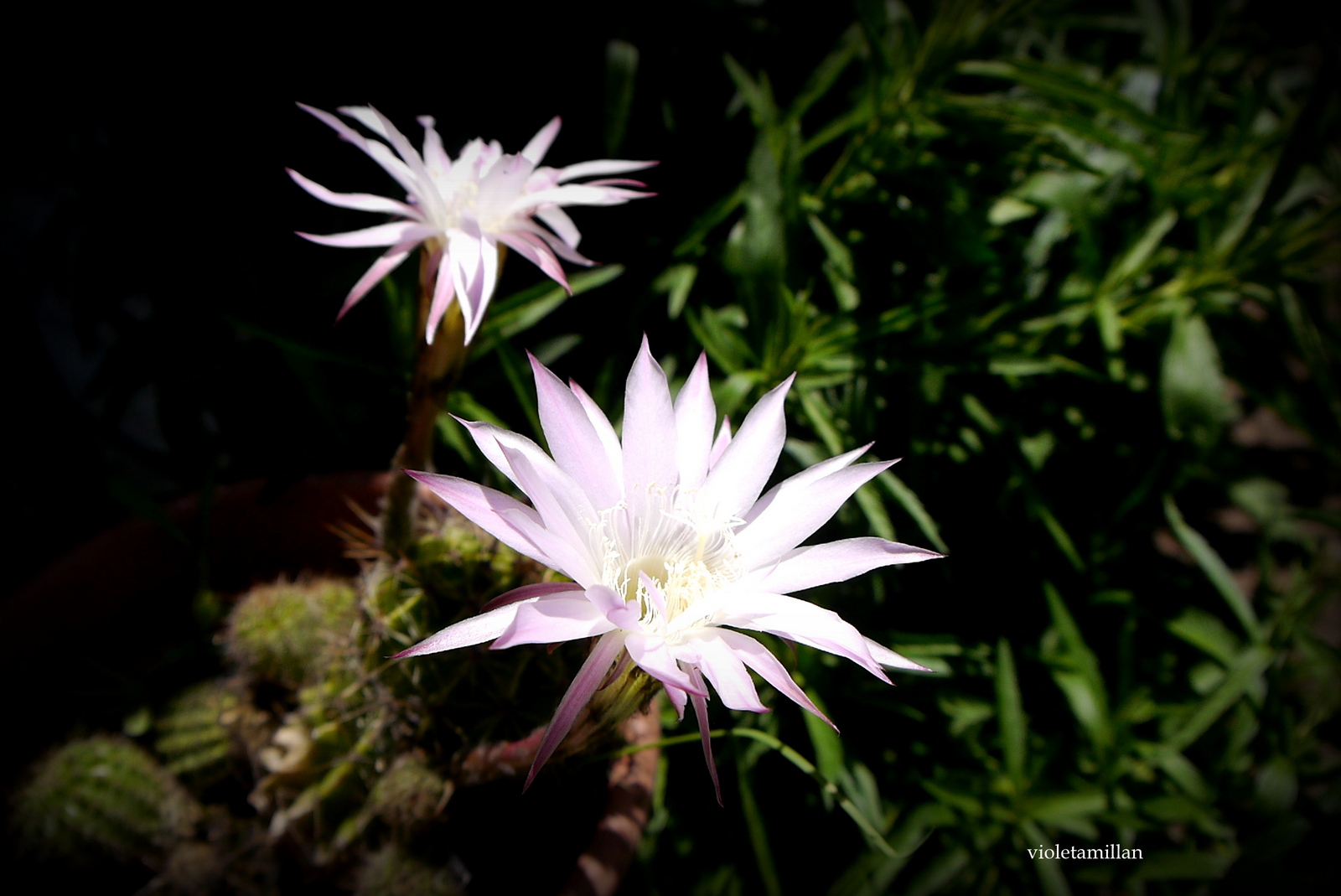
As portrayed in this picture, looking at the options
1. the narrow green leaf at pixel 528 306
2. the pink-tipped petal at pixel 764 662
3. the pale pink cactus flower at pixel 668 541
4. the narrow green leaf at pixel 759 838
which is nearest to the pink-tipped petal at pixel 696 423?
the pale pink cactus flower at pixel 668 541

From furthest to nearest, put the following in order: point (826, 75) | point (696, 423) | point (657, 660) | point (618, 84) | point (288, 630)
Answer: point (826, 75), point (618, 84), point (288, 630), point (696, 423), point (657, 660)

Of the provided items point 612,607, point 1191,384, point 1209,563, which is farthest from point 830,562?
point 1209,563

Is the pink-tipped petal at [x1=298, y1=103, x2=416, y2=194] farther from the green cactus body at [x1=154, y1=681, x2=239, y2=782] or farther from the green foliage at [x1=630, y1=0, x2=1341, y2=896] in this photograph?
the green cactus body at [x1=154, y1=681, x2=239, y2=782]

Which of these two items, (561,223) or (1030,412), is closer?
(561,223)

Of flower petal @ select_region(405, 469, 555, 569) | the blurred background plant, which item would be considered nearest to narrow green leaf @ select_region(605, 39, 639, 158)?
the blurred background plant

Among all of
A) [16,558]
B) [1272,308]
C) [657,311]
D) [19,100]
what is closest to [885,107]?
[657,311]

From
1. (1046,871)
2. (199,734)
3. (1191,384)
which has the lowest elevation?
(1046,871)

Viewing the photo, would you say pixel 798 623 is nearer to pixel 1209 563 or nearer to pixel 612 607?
pixel 612 607

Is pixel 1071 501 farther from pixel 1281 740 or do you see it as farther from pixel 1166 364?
pixel 1281 740
